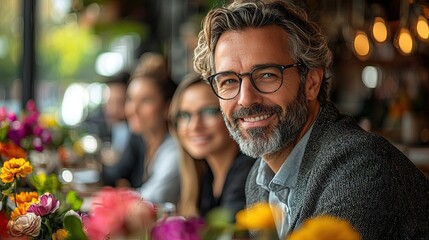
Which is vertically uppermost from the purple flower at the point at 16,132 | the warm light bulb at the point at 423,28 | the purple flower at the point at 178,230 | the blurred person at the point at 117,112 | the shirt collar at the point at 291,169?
the warm light bulb at the point at 423,28

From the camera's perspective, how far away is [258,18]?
6.73 feet

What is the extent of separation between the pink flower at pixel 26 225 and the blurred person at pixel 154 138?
227 cm

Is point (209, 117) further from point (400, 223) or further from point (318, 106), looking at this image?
point (400, 223)

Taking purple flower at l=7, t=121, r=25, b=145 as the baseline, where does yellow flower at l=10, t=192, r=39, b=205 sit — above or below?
above

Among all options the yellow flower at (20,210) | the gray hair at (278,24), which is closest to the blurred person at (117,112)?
the gray hair at (278,24)

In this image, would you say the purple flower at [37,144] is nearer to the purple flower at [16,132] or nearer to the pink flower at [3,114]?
the purple flower at [16,132]

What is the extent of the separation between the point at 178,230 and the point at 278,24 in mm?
1020

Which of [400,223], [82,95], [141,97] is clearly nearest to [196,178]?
[141,97]

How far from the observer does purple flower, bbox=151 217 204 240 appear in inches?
45.7

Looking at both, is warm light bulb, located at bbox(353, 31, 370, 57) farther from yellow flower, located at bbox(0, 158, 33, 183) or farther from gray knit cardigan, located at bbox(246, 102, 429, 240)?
yellow flower, located at bbox(0, 158, 33, 183)

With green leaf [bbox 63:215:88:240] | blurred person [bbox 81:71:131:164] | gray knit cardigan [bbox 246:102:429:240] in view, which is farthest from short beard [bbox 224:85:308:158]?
blurred person [bbox 81:71:131:164]

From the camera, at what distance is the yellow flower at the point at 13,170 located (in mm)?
1913

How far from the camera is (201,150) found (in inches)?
136

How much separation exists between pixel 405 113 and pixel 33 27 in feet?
11.8
